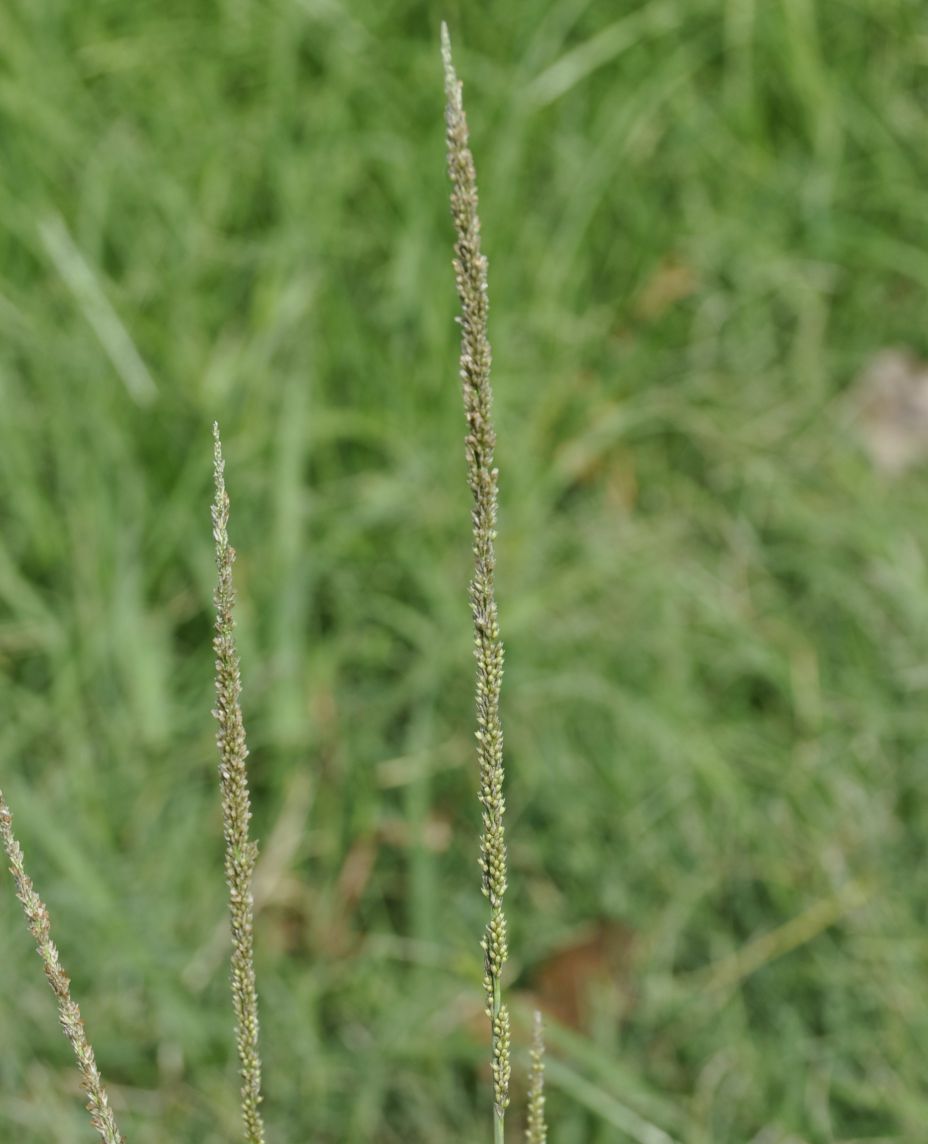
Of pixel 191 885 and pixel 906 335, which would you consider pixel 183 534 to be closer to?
pixel 191 885

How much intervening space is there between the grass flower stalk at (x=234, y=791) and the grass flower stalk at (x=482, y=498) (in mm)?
155

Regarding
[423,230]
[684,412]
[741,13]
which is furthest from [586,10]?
[684,412]

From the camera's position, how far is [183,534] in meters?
3.05

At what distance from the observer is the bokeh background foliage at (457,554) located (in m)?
2.62

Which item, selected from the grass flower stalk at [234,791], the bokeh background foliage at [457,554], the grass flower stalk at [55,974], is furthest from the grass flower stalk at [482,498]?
the bokeh background foliage at [457,554]

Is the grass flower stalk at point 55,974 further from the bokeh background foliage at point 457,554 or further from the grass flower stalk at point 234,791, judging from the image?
the bokeh background foliage at point 457,554

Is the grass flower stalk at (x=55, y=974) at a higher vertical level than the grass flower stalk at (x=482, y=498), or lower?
lower

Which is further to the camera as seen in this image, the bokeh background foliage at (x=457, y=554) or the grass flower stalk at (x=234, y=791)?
the bokeh background foliage at (x=457, y=554)

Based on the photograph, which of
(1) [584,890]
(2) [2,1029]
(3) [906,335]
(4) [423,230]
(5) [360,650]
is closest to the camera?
(2) [2,1029]

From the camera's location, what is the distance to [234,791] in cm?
110

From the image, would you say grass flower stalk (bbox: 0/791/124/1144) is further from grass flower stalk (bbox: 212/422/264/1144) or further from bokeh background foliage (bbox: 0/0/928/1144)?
bokeh background foliage (bbox: 0/0/928/1144)

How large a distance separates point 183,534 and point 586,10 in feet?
4.80

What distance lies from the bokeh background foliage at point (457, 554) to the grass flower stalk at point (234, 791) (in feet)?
4.27

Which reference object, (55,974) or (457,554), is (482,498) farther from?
(457,554)
